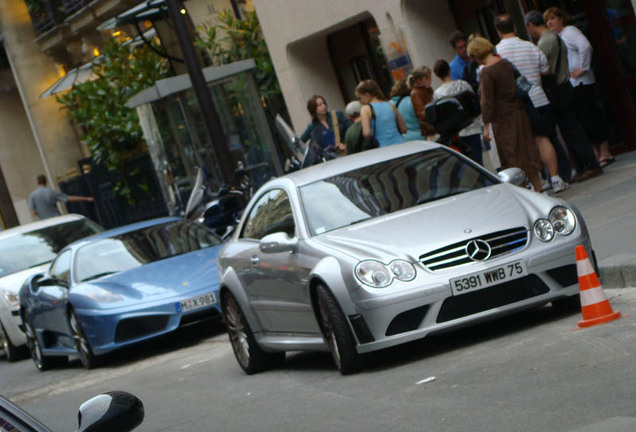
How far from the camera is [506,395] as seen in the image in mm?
6812

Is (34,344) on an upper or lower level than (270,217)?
lower

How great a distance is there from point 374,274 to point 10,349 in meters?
10.8

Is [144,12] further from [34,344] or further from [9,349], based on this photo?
[34,344]

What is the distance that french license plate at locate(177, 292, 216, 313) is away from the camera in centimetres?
1348

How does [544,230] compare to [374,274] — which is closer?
[374,274]

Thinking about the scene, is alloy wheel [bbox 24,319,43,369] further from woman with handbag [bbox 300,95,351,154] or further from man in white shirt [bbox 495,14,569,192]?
man in white shirt [bbox 495,14,569,192]

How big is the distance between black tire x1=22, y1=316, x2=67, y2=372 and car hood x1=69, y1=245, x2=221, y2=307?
1.95 metres

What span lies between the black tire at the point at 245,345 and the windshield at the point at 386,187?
1.32 metres

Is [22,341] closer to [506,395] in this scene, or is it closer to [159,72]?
[506,395]

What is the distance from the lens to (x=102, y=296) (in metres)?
13.8

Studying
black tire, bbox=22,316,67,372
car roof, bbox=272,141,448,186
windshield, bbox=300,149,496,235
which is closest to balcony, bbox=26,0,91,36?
black tire, bbox=22,316,67,372

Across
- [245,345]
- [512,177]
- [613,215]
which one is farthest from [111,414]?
[613,215]

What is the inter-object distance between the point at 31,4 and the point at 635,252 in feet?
111

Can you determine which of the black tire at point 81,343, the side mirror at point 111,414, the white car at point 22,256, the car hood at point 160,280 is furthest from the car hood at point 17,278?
the side mirror at point 111,414
